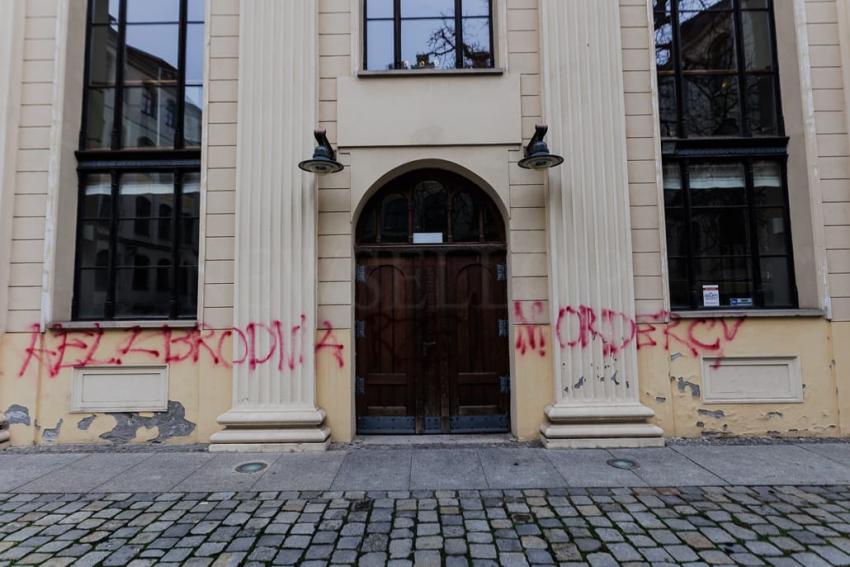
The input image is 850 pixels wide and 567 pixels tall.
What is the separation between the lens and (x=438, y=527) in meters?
3.84

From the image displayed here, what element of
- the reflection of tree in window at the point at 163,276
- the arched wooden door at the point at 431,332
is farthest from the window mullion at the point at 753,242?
the reflection of tree in window at the point at 163,276

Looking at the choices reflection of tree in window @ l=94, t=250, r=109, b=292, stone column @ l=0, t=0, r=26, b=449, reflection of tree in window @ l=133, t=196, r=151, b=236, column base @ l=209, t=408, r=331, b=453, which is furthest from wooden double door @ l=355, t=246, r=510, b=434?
stone column @ l=0, t=0, r=26, b=449

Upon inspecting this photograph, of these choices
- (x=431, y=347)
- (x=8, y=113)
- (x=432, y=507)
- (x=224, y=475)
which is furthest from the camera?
(x=431, y=347)

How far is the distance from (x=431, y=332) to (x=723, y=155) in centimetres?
477

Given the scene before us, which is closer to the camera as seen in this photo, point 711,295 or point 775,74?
point 711,295

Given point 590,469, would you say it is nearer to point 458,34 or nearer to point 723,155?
point 723,155

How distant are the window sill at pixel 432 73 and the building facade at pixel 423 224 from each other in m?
0.04

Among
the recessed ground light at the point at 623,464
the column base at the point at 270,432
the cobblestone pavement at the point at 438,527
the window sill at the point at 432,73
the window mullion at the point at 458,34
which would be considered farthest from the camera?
the window mullion at the point at 458,34

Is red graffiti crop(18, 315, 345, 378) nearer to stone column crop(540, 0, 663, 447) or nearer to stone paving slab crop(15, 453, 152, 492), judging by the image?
stone paving slab crop(15, 453, 152, 492)

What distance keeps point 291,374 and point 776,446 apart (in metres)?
Answer: 5.96

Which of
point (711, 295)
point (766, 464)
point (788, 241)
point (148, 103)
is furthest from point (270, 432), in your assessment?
point (788, 241)

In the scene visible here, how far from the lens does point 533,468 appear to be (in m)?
5.20

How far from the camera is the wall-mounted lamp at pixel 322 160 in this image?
573cm

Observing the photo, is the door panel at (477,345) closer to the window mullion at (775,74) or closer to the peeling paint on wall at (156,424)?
the peeling paint on wall at (156,424)
